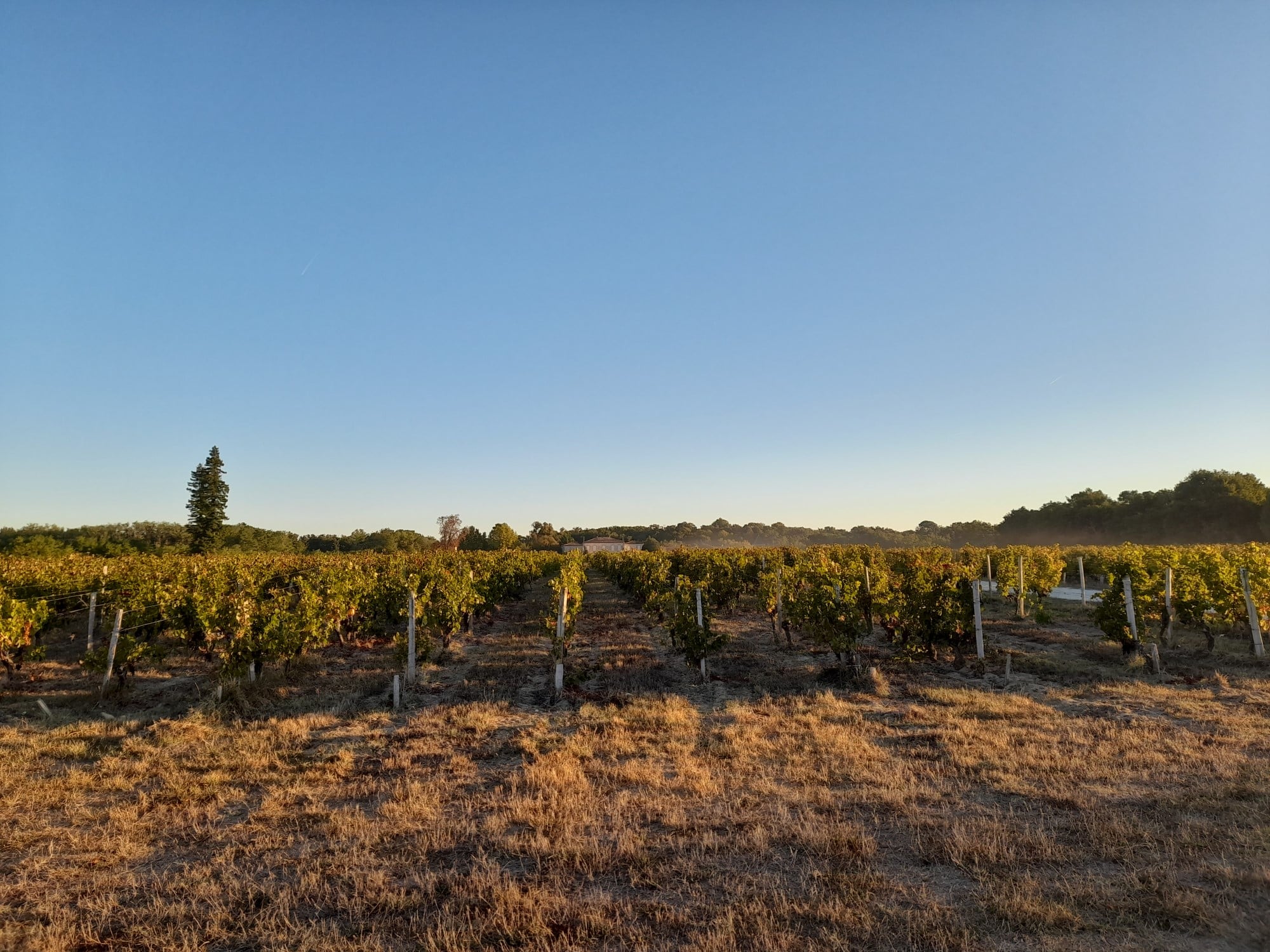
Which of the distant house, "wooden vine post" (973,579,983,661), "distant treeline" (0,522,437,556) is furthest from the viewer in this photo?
the distant house

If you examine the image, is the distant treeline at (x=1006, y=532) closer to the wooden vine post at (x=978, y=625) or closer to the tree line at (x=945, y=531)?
the tree line at (x=945, y=531)

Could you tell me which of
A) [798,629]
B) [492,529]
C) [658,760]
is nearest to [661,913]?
[658,760]

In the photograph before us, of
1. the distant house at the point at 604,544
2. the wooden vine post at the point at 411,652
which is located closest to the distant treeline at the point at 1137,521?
the distant house at the point at 604,544

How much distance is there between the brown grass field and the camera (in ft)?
13.2

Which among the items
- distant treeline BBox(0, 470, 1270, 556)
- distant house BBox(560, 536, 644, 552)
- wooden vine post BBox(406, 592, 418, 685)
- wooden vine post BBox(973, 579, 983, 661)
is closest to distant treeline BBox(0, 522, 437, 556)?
distant treeline BBox(0, 470, 1270, 556)

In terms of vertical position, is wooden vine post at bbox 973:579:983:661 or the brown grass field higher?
wooden vine post at bbox 973:579:983:661

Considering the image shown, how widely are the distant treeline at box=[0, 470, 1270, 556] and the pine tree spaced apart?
4.42 ft

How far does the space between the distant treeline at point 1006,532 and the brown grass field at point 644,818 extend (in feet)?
127

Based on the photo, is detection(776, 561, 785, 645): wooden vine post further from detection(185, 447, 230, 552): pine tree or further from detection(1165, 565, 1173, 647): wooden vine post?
detection(185, 447, 230, 552): pine tree

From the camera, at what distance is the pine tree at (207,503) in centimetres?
5806

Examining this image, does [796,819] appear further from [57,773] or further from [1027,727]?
[57,773]

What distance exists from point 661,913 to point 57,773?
26.4 feet

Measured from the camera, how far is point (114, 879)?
481 cm

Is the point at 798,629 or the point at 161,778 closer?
the point at 161,778
